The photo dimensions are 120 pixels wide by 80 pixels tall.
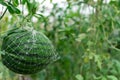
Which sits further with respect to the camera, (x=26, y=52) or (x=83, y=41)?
(x=83, y=41)

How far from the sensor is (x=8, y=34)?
2057mm

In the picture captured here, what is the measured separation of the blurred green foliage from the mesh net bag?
0.91 metres

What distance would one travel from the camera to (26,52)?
1949 mm

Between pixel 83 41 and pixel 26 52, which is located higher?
pixel 26 52

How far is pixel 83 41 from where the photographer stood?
356cm

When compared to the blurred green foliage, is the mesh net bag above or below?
above

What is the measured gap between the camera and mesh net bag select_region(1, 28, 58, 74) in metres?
1.95

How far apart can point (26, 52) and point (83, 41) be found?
1.65m

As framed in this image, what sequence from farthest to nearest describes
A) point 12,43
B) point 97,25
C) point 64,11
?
point 64,11, point 97,25, point 12,43

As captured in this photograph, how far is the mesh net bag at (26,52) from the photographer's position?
195 centimetres

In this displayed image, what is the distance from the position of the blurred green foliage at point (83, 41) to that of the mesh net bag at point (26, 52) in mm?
908

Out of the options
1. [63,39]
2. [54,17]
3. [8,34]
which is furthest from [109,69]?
[8,34]

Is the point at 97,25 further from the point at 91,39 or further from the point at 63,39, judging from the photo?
the point at 63,39

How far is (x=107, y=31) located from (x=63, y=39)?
432 millimetres
